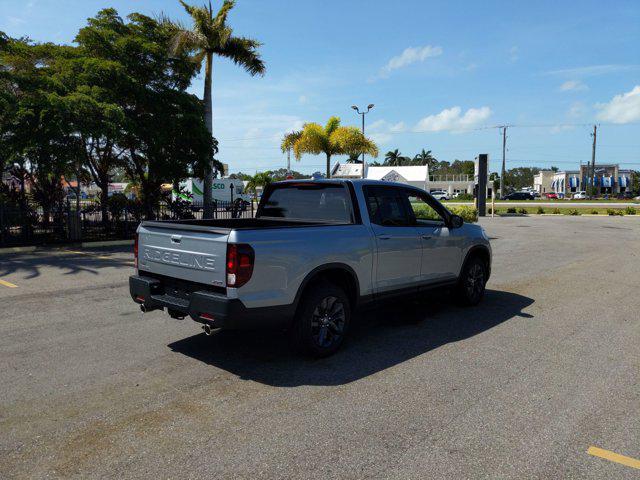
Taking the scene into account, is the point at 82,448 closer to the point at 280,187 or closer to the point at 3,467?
the point at 3,467

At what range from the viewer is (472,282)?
7.36 meters

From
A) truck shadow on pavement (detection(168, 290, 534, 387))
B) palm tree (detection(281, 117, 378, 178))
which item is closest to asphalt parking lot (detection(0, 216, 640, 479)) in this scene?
truck shadow on pavement (detection(168, 290, 534, 387))

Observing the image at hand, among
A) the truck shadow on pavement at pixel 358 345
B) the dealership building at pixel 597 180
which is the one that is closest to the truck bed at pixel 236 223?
the truck shadow on pavement at pixel 358 345

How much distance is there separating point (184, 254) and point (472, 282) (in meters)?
4.46

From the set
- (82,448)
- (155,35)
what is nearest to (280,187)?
(82,448)

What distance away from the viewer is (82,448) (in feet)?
10.9

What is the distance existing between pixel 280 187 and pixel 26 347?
3.47m

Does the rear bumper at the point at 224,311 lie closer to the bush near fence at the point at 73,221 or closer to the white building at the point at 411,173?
the bush near fence at the point at 73,221

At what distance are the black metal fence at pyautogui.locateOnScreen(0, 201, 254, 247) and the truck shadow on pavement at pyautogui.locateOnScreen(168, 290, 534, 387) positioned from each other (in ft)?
35.1

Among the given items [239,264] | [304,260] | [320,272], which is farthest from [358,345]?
[239,264]

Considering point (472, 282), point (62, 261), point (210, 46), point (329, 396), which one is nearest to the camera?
point (329, 396)

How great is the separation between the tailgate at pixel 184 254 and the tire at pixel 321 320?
91cm

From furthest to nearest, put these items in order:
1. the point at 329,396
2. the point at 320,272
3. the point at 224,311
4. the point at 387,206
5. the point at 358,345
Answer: the point at 387,206 → the point at 358,345 → the point at 320,272 → the point at 224,311 → the point at 329,396

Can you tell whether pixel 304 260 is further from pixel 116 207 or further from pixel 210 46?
pixel 210 46
